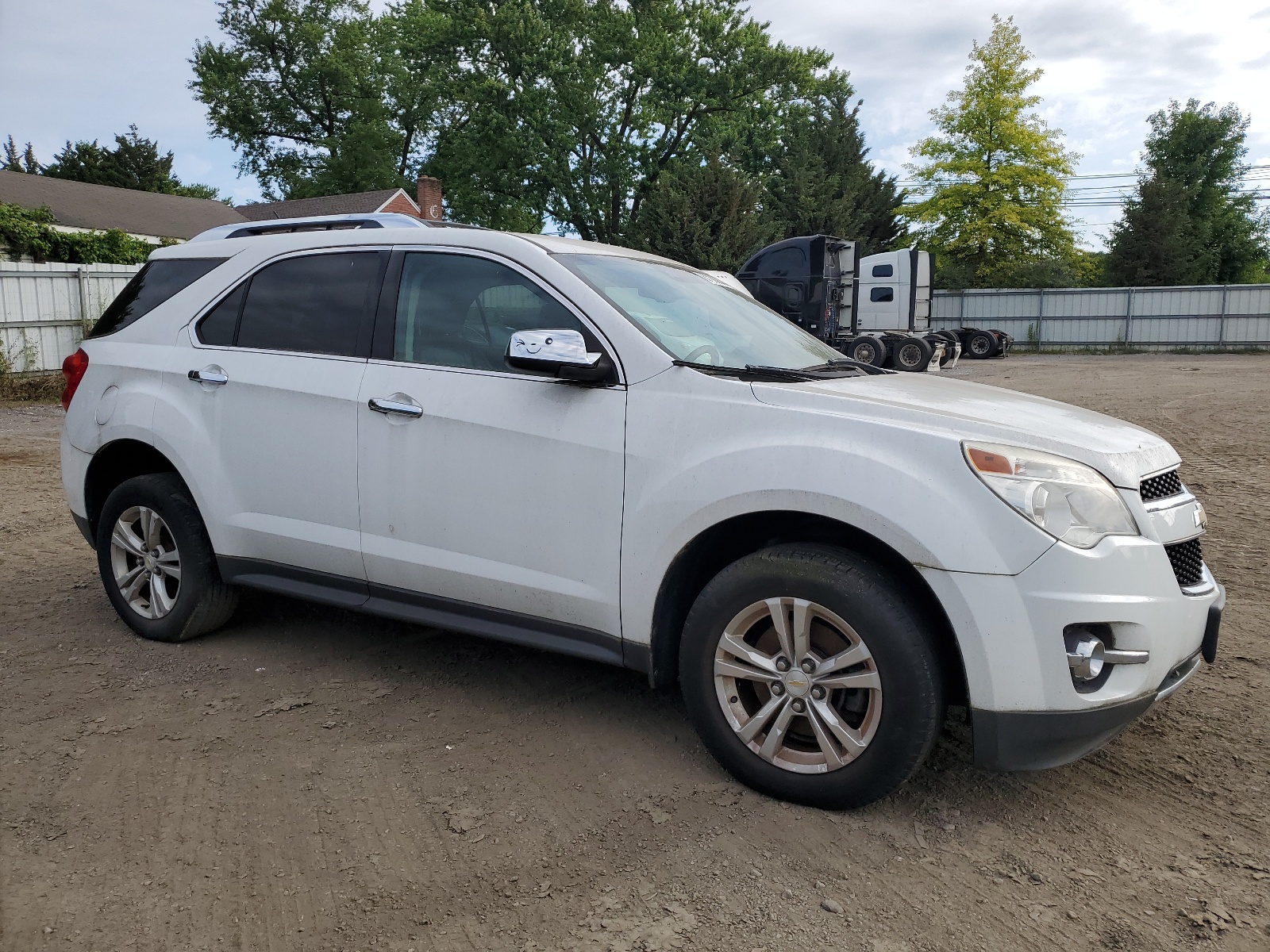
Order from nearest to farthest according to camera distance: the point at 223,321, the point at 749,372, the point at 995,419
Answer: the point at 995,419 < the point at 749,372 < the point at 223,321

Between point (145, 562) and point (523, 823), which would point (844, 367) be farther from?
point (145, 562)

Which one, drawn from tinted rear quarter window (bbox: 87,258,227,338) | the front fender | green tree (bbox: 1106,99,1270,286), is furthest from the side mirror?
green tree (bbox: 1106,99,1270,286)

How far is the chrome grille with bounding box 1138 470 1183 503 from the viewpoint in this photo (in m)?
3.03

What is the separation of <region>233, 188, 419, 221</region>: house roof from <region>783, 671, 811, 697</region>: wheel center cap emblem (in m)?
41.3

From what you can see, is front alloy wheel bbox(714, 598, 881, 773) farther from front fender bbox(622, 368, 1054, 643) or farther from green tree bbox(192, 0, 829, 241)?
green tree bbox(192, 0, 829, 241)

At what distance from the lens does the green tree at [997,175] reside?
43.4m

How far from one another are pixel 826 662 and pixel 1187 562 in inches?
45.9

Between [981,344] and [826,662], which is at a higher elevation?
A: [981,344]

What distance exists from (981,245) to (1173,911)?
45.3 meters

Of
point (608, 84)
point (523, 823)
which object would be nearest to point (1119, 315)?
point (608, 84)

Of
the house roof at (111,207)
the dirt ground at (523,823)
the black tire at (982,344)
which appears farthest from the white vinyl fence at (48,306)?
the black tire at (982,344)

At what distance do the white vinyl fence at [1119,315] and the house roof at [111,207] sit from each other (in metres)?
30.0

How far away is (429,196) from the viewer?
156 feet

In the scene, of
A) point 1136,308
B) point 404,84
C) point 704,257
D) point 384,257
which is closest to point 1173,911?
point 384,257
